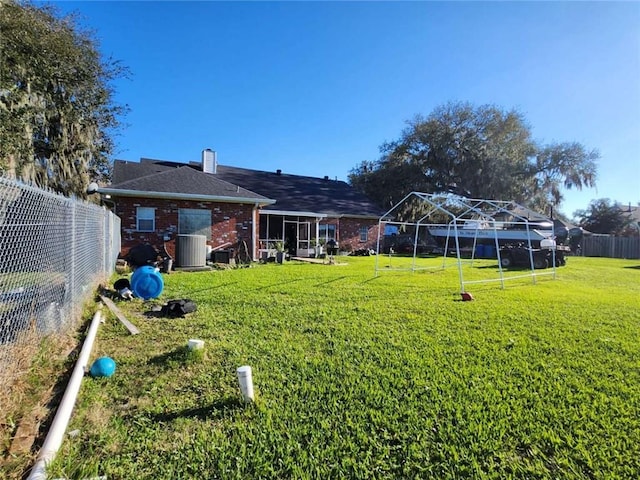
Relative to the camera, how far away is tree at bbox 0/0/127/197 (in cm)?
970

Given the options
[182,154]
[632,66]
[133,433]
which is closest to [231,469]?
[133,433]

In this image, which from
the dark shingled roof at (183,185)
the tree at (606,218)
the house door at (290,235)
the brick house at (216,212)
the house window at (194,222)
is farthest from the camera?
the tree at (606,218)

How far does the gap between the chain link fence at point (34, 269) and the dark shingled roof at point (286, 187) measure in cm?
1083

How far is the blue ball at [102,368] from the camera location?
10.4 ft

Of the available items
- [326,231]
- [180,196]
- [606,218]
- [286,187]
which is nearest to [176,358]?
[180,196]

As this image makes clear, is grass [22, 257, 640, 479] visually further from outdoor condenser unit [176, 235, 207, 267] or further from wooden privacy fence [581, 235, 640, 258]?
wooden privacy fence [581, 235, 640, 258]

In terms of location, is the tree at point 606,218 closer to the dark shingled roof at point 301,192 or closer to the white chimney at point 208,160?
the dark shingled roof at point 301,192

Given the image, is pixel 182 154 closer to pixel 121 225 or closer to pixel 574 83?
pixel 121 225

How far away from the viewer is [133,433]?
2354 mm

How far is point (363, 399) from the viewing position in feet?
9.28

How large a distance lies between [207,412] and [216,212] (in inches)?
490

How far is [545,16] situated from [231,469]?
1192cm

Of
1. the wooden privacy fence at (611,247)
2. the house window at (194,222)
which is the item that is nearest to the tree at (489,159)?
the wooden privacy fence at (611,247)

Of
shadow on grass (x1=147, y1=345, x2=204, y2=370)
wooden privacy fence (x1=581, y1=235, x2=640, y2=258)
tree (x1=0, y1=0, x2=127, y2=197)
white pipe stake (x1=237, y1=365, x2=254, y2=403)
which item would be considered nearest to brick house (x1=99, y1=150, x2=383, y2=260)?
tree (x1=0, y1=0, x2=127, y2=197)
